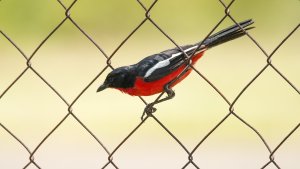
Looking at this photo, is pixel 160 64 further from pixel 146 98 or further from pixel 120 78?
pixel 146 98

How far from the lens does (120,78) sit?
3434 millimetres

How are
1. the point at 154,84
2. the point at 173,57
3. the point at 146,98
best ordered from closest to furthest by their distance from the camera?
1. the point at 173,57
2. the point at 154,84
3. the point at 146,98

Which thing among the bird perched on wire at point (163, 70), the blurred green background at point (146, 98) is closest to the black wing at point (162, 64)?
the bird perched on wire at point (163, 70)

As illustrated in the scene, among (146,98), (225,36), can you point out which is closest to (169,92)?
(225,36)

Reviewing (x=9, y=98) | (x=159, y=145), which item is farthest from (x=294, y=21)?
(x=9, y=98)

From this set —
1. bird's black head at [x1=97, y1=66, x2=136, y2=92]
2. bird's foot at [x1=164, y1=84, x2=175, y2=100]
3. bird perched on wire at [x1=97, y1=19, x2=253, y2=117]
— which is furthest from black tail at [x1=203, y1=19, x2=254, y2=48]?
bird's black head at [x1=97, y1=66, x2=136, y2=92]

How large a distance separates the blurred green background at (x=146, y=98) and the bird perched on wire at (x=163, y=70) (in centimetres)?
375

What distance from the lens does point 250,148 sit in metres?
7.42

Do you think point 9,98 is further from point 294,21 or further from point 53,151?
point 294,21

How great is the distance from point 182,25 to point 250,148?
136 inches

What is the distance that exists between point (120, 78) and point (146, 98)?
162 inches

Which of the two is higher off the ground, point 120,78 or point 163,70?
point 120,78

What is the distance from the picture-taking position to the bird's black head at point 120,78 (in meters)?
3.41

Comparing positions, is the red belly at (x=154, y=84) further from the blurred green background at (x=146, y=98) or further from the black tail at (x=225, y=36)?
the blurred green background at (x=146, y=98)
